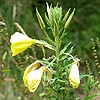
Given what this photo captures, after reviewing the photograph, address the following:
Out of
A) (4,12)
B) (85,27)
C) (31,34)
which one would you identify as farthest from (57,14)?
(85,27)

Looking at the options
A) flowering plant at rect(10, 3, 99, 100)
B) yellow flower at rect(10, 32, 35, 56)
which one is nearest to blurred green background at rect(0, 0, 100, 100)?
flowering plant at rect(10, 3, 99, 100)

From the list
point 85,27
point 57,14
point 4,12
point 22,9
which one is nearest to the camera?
point 57,14

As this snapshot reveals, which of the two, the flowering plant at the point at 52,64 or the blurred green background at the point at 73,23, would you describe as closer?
the flowering plant at the point at 52,64

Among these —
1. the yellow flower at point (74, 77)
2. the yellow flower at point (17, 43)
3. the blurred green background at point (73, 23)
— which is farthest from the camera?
the blurred green background at point (73, 23)

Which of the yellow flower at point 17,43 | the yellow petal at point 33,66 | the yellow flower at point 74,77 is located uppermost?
the yellow flower at point 17,43

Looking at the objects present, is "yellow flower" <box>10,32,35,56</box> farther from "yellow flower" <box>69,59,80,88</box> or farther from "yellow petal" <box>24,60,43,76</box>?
"yellow flower" <box>69,59,80,88</box>

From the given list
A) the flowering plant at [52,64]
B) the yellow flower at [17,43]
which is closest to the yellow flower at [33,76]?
the flowering plant at [52,64]

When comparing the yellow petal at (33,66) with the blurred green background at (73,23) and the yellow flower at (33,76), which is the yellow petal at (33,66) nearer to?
the yellow flower at (33,76)

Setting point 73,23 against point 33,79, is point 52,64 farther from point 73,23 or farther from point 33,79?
point 73,23

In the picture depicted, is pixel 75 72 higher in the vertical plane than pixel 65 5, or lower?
lower

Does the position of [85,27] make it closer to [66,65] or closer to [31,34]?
[31,34]
